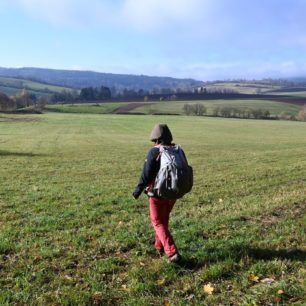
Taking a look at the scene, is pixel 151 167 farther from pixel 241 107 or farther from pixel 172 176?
pixel 241 107

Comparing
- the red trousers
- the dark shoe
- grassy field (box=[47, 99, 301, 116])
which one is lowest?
grassy field (box=[47, 99, 301, 116])

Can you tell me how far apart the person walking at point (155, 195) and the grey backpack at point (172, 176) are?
0.42ft

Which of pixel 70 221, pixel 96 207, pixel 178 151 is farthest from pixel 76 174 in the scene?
pixel 178 151

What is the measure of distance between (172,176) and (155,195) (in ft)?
1.52

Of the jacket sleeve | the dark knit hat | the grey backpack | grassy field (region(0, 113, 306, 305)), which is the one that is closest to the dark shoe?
grassy field (region(0, 113, 306, 305))

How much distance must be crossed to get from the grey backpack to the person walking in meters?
0.13

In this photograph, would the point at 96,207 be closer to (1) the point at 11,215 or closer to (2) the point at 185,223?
(1) the point at 11,215

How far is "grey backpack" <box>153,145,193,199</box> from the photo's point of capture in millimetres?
6426

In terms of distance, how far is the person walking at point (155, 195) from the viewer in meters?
6.61

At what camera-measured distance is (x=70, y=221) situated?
9445mm

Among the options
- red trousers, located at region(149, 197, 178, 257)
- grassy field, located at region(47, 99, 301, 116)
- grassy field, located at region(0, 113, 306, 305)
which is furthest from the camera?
grassy field, located at region(47, 99, 301, 116)

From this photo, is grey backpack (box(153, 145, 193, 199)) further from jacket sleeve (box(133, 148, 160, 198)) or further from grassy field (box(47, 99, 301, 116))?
grassy field (box(47, 99, 301, 116))

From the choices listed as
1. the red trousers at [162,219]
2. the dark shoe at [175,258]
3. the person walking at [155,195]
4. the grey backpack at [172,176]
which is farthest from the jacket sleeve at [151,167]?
the dark shoe at [175,258]

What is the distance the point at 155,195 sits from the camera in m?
6.66
